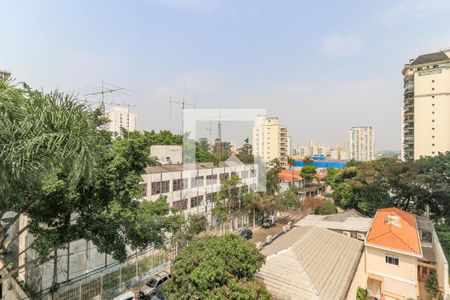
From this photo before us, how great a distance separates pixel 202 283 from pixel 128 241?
8.15 feet

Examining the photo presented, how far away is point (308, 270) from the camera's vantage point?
26.3 feet

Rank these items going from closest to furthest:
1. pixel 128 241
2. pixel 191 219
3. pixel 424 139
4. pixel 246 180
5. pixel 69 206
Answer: pixel 69 206 → pixel 128 241 → pixel 191 219 → pixel 246 180 → pixel 424 139

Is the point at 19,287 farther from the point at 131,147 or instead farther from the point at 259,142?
the point at 259,142

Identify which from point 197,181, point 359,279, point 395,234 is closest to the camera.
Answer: point 359,279

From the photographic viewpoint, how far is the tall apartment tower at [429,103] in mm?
28688

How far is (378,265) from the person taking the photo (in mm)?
11070

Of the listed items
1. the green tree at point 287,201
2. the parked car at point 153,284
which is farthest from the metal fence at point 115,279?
the green tree at point 287,201

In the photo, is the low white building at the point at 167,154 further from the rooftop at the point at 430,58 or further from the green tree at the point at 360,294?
the rooftop at the point at 430,58

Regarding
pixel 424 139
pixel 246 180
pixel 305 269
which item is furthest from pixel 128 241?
pixel 424 139

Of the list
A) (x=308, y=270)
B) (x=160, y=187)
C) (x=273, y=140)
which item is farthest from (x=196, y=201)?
(x=273, y=140)

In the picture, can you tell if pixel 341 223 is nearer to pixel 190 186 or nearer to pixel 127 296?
pixel 190 186

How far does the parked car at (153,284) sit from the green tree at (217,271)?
333 cm

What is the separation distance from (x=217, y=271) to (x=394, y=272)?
29.3 ft

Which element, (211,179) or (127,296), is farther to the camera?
(211,179)
